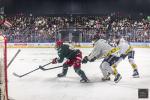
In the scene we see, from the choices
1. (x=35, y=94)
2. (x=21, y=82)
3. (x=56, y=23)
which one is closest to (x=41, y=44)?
(x=56, y=23)

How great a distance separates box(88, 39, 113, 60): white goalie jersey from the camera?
8438mm

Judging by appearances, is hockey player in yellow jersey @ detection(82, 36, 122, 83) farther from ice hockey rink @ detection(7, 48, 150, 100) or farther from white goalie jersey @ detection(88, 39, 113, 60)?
ice hockey rink @ detection(7, 48, 150, 100)

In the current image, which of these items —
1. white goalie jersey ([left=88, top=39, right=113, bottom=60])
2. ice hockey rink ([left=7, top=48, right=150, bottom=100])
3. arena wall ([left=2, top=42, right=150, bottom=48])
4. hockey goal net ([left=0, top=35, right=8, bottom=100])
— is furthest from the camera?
arena wall ([left=2, top=42, right=150, bottom=48])

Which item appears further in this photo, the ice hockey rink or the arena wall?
the arena wall

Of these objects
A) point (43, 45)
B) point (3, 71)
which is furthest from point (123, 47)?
point (43, 45)

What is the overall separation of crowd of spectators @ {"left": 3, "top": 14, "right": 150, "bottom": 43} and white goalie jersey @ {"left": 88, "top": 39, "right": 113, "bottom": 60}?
612 centimetres

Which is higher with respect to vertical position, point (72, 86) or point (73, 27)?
point (73, 27)

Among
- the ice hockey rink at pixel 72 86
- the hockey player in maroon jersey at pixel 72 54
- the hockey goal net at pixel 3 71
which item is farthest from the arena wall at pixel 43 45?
the hockey goal net at pixel 3 71

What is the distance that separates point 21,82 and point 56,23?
503 inches

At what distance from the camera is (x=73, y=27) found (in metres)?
19.5

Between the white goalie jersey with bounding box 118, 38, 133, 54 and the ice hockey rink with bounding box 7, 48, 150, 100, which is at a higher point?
the white goalie jersey with bounding box 118, 38, 133, 54

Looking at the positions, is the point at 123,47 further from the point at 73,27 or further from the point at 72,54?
the point at 73,27

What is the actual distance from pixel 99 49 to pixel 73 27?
11.1 metres

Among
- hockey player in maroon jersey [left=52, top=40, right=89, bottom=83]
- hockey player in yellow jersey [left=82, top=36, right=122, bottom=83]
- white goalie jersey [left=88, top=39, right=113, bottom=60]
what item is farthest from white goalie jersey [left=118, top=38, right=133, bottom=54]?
hockey player in maroon jersey [left=52, top=40, right=89, bottom=83]
